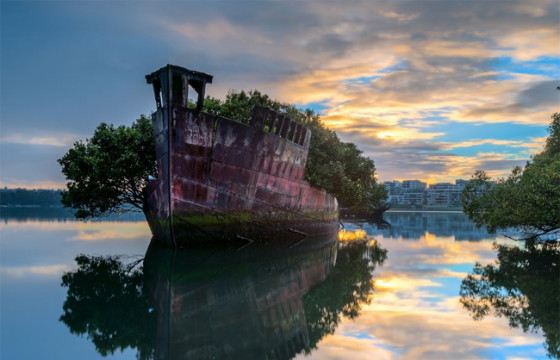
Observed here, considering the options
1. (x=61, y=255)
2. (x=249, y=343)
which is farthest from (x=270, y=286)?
(x=61, y=255)

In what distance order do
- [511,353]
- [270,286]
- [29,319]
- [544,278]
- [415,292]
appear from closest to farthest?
[511,353] → [29,319] → [415,292] → [270,286] → [544,278]

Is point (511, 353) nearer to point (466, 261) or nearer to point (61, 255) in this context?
point (466, 261)

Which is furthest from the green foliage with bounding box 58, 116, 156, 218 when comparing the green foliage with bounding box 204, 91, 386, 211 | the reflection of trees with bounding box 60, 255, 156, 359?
the reflection of trees with bounding box 60, 255, 156, 359

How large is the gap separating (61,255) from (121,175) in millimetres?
7627

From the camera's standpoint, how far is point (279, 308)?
10.4 m

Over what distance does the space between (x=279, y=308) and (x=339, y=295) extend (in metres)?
2.08

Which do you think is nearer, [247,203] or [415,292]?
[415,292]

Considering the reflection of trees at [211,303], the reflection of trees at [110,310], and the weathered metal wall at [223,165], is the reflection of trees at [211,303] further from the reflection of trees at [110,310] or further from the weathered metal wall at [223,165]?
the weathered metal wall at [223,165]

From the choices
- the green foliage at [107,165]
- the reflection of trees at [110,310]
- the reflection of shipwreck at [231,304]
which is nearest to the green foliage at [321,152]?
the green foliage at [107,165]

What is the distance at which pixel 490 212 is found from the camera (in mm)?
24766

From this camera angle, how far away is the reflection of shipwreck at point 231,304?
7.50 metres

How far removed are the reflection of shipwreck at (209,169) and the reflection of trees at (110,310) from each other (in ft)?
15.0

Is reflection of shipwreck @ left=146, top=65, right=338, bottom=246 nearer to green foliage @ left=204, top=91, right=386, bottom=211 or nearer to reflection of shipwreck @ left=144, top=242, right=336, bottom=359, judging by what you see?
reflection of shipwreck @ left=144, top=242, right=336, bottom=359

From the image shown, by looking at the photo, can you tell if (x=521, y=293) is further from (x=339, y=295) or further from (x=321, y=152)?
(x=321, y=152)
